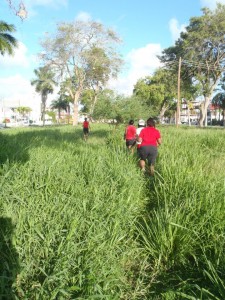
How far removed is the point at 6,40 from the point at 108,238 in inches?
1177

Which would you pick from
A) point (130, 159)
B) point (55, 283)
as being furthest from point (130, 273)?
point (130, 159)

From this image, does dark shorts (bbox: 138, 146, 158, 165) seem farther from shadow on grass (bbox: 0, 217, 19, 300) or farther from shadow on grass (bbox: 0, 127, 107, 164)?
shadow on grass (bbox: 0, 217, 19, 300)

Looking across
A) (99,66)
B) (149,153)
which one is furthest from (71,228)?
(99,66)

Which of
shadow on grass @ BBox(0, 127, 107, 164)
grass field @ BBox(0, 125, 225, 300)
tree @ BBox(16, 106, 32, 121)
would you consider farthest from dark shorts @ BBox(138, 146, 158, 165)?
tree @ BBox(16, 106, 32, 121)

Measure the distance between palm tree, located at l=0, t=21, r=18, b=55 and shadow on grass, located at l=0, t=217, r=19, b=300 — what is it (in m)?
28.3

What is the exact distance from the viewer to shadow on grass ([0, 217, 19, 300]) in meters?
2.59

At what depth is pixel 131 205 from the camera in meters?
4.30

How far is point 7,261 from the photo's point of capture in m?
3.01

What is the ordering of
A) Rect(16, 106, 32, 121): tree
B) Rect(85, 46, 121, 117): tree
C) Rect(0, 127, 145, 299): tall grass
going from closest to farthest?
Rect(0, 127, 145, 299): tall grass → Rect(85, 46, 121, 117): tree → Rect(16, 106, 32, 121): tree

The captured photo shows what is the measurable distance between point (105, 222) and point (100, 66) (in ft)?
140

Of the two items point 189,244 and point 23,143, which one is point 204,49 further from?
point 189,244

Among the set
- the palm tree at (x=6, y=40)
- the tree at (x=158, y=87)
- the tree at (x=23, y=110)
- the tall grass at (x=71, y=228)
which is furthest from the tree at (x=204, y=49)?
the tree at (x=23, y=110)

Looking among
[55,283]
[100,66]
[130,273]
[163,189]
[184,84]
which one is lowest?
[130,273]

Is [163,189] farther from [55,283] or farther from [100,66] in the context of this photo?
[100,66]
